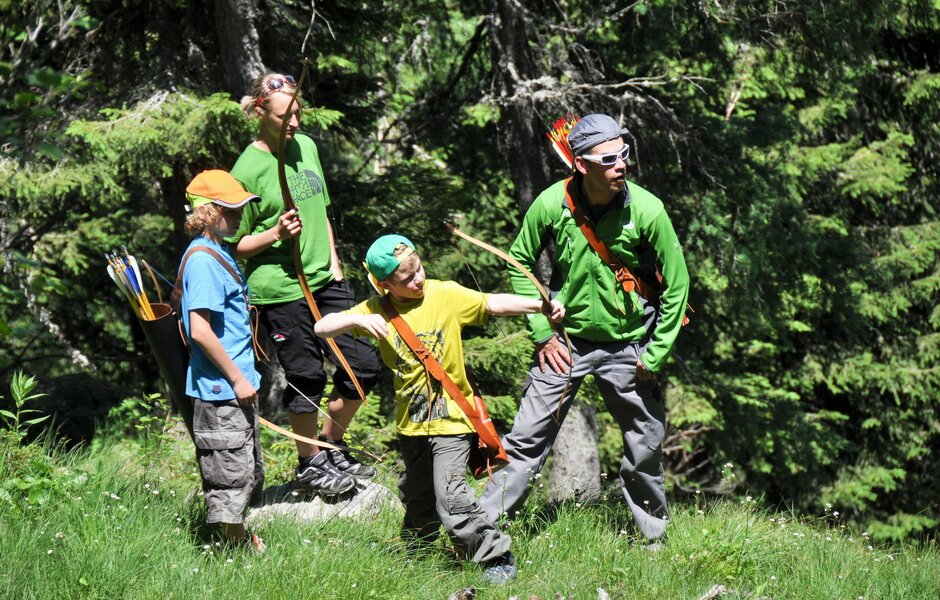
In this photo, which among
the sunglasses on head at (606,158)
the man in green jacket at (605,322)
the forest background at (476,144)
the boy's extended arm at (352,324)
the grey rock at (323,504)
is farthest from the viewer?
the forest background at (476,144)

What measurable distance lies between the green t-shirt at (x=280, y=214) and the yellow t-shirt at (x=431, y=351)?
3.32ft

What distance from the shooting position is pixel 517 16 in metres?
9.73

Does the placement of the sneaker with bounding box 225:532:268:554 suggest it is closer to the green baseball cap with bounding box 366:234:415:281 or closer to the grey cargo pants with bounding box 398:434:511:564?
the grey cargo pants with bounding box 398:434:511:564

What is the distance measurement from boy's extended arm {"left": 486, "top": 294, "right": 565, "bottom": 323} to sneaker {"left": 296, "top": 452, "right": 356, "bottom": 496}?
1787 millimetres

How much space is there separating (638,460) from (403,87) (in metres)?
9.07

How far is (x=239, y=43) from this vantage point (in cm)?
805

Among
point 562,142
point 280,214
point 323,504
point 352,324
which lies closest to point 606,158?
point 562,142

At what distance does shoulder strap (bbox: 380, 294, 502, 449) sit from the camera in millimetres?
4344

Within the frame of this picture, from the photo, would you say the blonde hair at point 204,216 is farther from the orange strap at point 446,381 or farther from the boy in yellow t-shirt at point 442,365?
the orange strap at point 446,381

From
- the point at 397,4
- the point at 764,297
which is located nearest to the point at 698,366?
the point at 764,297

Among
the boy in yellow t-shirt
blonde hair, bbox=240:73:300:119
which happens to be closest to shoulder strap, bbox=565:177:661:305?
the boy in yellow t-shirt

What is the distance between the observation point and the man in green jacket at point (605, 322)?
489 centimetres

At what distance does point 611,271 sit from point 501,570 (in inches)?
62.5

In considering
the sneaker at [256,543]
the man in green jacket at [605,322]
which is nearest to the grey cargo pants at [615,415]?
the man in green jacket at [605,322]
